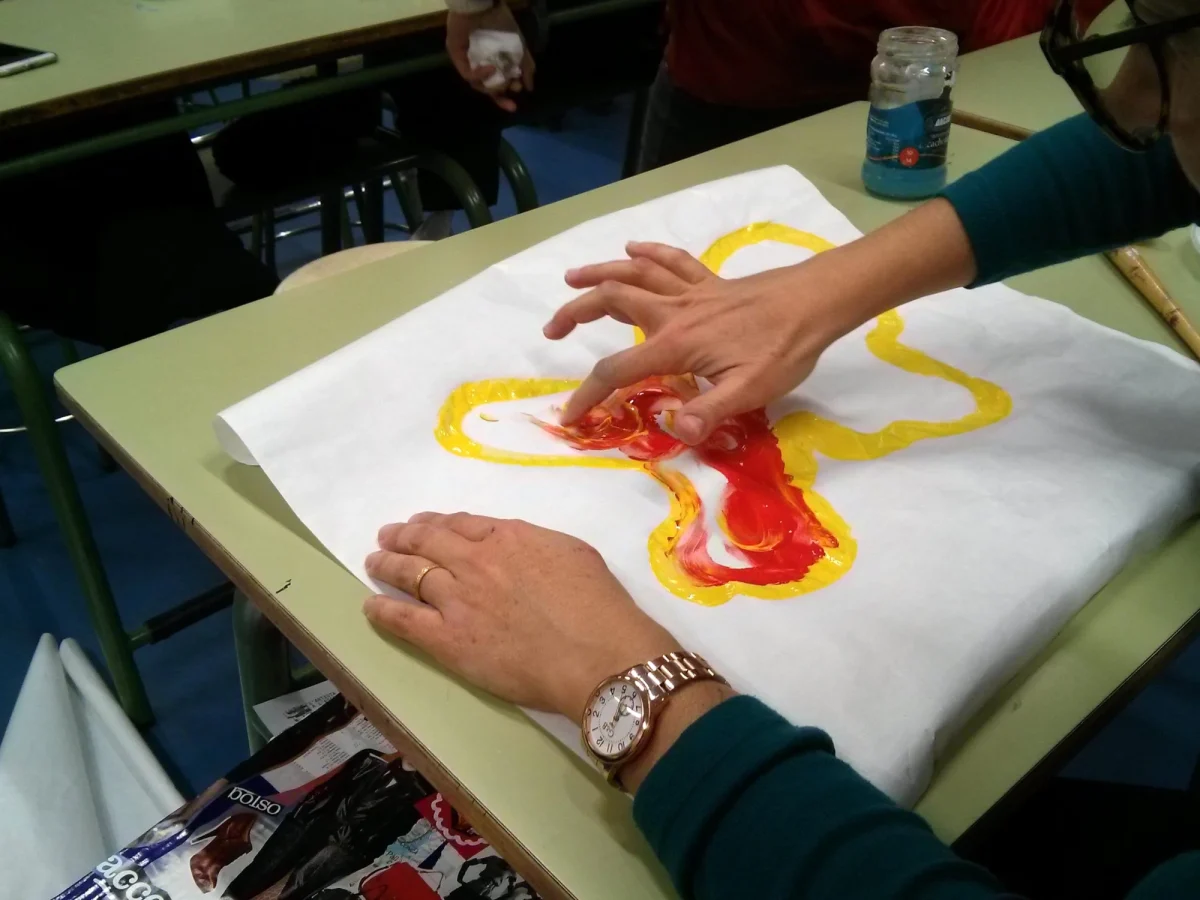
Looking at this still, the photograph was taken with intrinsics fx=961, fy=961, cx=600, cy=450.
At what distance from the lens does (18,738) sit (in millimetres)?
1078

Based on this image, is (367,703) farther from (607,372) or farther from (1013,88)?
(1013,88)

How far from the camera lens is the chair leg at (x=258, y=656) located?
31.6 inches

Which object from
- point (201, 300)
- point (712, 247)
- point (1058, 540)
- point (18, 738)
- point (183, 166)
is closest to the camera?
point (1058, 540)

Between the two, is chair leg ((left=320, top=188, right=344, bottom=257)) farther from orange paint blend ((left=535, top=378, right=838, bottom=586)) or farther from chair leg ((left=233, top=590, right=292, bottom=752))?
orange paint blend ((left=535, top=378, right=838, bottom=586))

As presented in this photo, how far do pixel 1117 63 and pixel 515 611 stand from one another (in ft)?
1.40

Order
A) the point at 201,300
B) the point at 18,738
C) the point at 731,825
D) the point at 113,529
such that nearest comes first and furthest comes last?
1. the point at 731,825
2. the point at 18,738
3. the point at 201,300
4. the point at 113,529

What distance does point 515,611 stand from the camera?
1.64ft

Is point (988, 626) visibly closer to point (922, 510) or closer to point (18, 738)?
point (922, 510)

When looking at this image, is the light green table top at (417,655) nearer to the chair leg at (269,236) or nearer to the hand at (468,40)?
the hand at (468,40)

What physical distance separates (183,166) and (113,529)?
2.19 ft

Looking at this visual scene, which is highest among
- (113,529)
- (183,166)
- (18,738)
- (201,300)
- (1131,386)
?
(1131,386)

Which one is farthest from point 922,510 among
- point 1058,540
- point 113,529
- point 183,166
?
point 113,529

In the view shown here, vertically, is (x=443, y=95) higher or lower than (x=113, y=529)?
higher

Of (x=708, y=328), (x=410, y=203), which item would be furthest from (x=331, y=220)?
(x=708, y=328)
